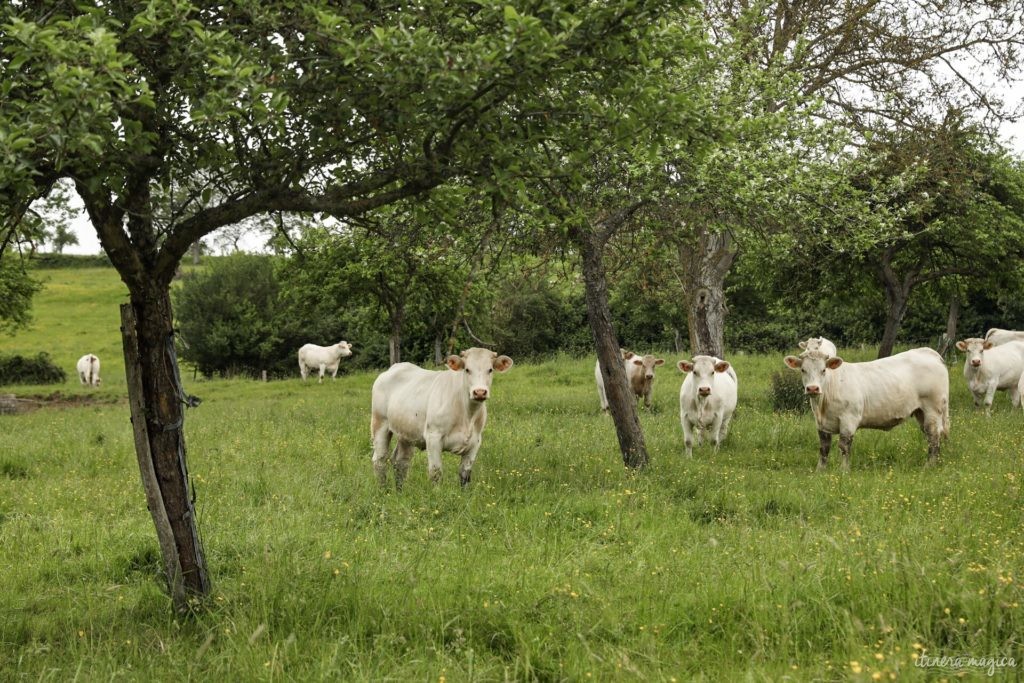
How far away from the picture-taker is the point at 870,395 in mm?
13641

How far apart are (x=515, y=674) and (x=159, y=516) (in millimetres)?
2891

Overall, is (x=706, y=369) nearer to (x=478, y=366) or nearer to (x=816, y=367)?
(x=816, y=367)

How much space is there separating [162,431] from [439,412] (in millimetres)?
5253

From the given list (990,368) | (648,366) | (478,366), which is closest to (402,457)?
(478,366)

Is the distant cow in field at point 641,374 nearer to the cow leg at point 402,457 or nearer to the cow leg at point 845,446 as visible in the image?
the cow leg at point 845,446

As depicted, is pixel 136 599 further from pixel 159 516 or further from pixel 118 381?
pixel 118 381

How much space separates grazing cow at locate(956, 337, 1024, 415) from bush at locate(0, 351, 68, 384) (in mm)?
41166

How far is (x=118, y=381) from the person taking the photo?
43781mm

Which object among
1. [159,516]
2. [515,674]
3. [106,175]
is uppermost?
[106,175]

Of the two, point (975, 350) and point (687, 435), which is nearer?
point (687, 435)

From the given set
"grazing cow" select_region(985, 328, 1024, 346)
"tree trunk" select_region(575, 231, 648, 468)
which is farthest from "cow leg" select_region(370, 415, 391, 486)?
"grazing cow" select_region(985, 328, 1024, 346)


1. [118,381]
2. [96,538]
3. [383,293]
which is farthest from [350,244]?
[118,381]

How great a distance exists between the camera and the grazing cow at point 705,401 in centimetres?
1499

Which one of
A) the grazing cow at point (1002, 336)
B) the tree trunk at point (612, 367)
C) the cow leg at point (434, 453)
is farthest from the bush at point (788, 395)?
the cow leg at point (434, 453)
